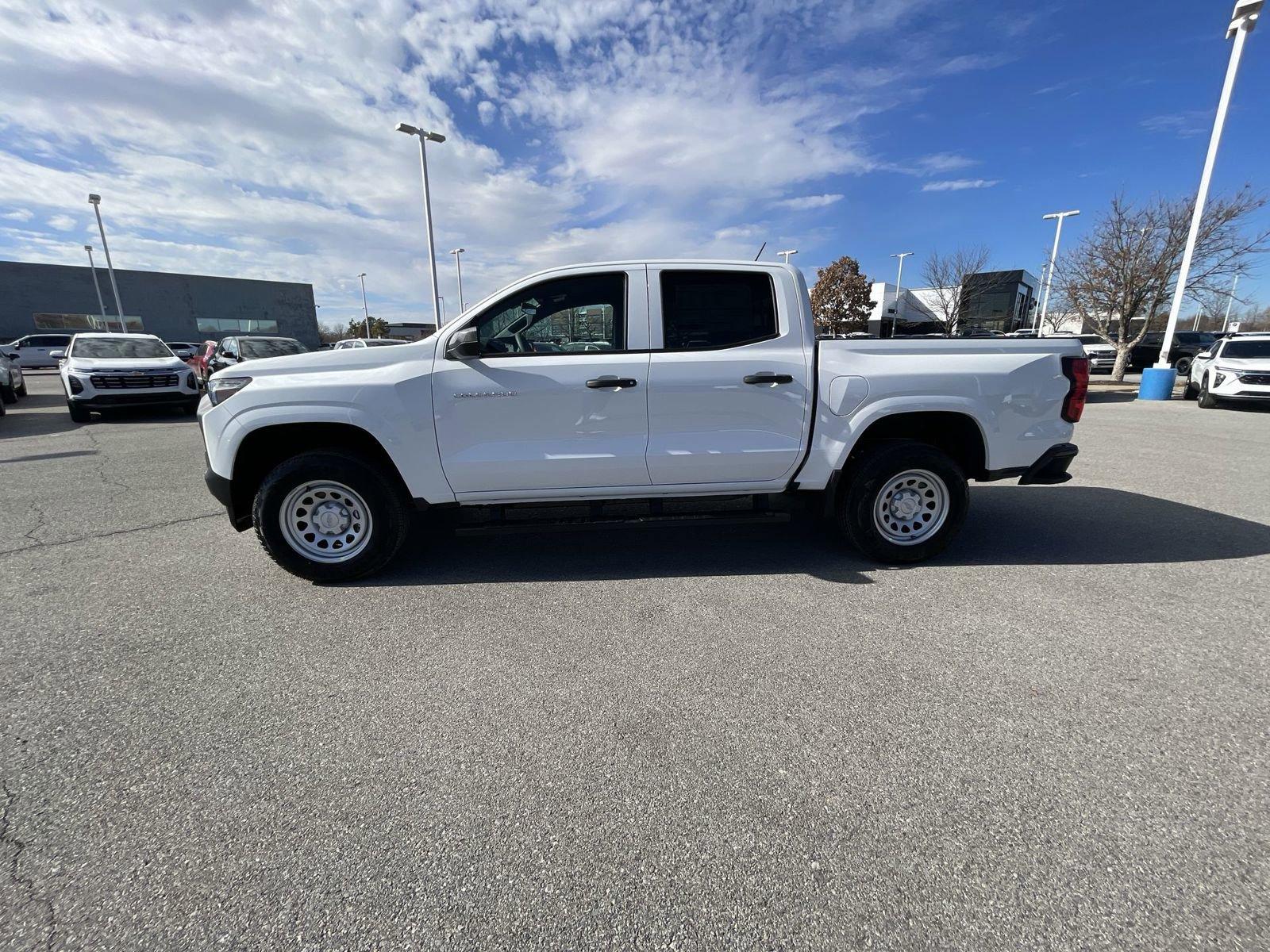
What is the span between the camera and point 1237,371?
12508mm

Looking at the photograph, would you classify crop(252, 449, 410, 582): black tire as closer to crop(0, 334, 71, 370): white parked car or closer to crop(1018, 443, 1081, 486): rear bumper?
crop(1018, 443, 1081, 486): rear bumper

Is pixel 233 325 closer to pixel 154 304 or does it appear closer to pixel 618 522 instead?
pixel 154 304

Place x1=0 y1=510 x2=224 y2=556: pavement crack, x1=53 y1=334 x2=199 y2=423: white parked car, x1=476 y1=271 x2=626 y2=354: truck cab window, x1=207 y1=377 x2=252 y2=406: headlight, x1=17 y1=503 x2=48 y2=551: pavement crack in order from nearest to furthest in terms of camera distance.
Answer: x1=207 y1=377 x2=252 y2=406: headlight
x1=476 y1=271 x2=626 y2=354: truck cab window
x1=0 y1=510 x2=224 y2=556: pavement crack
x1=17 y1=503 x2=48 y2=551: pavement crack
x1=53 y1=334 x2=199 y2=423: white parked car

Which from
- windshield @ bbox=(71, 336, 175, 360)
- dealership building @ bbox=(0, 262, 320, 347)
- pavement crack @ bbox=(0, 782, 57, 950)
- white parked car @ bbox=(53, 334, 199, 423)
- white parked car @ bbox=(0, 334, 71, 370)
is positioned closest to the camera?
pavement crack @ bbox=(0, 782, 57, 950)

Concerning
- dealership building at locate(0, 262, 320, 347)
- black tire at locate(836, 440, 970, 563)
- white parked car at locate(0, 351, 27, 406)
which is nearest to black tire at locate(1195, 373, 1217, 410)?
black tire at locate(836, 440, 970, 563)

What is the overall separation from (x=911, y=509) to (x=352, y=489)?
12.5 feet

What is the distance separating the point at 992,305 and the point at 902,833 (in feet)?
168

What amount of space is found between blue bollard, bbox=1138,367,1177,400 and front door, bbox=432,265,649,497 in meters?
17.4

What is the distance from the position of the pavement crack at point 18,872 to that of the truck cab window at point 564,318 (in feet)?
9.69

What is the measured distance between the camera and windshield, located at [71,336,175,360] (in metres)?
11.4

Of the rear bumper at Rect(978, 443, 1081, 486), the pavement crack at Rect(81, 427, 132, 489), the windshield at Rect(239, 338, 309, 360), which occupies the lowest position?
the pavement crack at Rect(81, 427, 132, 489)

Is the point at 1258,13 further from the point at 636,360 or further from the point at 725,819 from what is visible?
the point at 725,819

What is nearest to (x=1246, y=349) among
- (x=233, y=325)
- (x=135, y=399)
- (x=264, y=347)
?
(x=264, y=347)

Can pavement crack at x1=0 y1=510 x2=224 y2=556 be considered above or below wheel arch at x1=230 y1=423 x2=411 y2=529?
below
